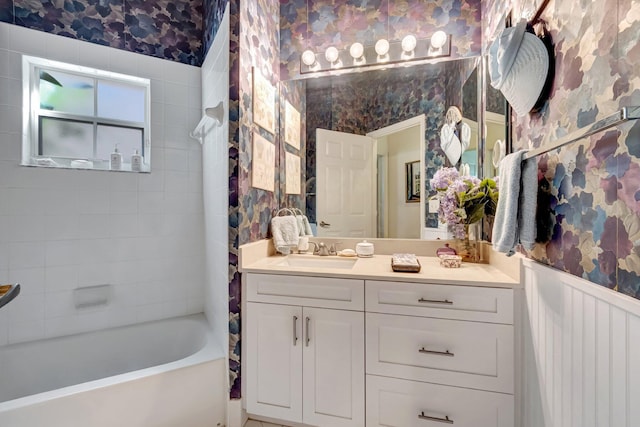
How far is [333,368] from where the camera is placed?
4.29 ft

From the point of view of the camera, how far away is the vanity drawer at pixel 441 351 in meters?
1.12

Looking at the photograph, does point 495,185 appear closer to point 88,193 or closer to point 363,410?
point 363,410

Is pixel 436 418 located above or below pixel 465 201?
below

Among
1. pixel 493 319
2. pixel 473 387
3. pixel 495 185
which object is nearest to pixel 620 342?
pixel 493 319

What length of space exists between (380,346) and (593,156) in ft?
3.47

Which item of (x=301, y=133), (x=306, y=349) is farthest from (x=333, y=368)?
(x=301, y=133)

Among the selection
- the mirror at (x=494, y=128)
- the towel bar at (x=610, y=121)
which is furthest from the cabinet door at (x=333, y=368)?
the mirror at (x=494, y=128)

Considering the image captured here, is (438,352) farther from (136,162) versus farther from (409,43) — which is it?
(136,162)

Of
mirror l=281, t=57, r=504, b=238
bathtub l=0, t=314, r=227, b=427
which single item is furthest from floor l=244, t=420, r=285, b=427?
mirror l=281, t=57, r=504, b=238

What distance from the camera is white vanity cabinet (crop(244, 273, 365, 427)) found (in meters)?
1.29

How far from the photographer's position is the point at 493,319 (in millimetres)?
1130

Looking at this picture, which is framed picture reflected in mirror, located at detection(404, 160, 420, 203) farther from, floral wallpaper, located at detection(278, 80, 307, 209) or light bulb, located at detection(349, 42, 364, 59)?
light bulb, located at detection(349, 42, 364, 59)

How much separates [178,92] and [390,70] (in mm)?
1590

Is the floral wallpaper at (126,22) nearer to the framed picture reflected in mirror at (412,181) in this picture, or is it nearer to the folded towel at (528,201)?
the framed picture reflected in mirror at (412,181)
